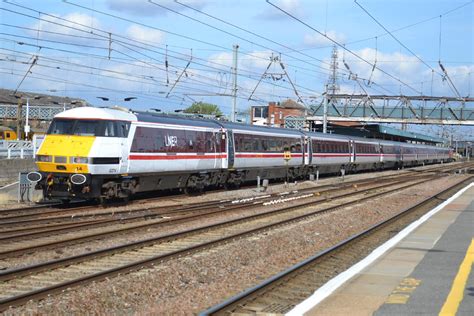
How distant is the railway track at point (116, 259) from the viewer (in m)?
8.38

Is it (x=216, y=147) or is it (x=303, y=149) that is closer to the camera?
(x=216, y=147)

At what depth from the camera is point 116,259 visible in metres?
10.9

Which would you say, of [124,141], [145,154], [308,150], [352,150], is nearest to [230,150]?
[145,154]

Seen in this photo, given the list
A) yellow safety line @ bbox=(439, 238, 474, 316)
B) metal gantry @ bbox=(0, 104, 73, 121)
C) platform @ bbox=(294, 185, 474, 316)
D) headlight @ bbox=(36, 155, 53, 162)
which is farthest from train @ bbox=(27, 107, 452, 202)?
metal gantry @ bbox=(0, 104, 73, 121)

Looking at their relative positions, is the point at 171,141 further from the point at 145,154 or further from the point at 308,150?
the point at 308,150

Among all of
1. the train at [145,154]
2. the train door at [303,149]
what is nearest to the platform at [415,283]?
the train at [145,154]

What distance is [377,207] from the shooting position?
72.7ft

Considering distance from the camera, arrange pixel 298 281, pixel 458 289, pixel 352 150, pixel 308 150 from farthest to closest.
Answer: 1. pixel 352 150
2. pixel 308 150
3. pixel 298 281
4. pixel 458 289

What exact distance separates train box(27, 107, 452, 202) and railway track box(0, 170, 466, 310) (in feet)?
15.5

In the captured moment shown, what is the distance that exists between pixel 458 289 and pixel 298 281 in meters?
2.31

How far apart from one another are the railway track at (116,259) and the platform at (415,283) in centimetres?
356

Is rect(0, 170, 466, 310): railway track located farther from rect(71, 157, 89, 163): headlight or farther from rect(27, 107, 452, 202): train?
rect(71, 157, 89, 163): headlight

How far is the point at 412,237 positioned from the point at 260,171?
58.5ft

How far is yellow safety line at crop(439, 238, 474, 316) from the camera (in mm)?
6871
